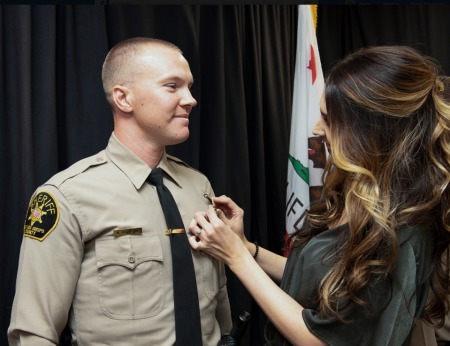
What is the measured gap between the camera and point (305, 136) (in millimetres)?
2430

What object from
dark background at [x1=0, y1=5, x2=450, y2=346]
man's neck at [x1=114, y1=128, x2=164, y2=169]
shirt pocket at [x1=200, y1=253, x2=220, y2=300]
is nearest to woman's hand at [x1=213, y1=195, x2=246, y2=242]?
shirt pocket at [x1=200, y1=253, x2=220, y2=300]

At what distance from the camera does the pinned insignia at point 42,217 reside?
4.46 feet

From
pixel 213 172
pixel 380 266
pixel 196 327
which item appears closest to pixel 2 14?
pixel 213 172

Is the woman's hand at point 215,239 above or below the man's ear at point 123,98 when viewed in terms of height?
below

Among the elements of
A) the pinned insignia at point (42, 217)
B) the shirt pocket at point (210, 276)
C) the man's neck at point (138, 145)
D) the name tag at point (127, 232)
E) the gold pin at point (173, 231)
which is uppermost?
the man's neck at point (138, 145)

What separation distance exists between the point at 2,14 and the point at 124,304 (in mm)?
1215

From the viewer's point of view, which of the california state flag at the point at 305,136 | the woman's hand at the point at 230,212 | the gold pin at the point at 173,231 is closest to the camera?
the gold pin at the point at 173,231

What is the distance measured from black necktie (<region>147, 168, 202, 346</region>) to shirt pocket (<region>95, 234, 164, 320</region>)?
0.14ft

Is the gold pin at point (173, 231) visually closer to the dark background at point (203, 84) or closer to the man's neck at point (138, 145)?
the man's neck at point (138, 145)

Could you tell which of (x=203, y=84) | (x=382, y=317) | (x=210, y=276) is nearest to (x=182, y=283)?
(x=210, y=276)

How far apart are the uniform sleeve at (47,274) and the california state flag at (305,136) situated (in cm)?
123

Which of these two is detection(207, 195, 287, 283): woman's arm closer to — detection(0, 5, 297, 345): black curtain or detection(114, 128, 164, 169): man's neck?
detection(114, 128, 164, 169): man's neck

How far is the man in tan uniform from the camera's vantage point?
1.35 m

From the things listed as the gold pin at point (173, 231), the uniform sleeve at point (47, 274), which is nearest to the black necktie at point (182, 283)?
the gold pin at point (173, 231)
